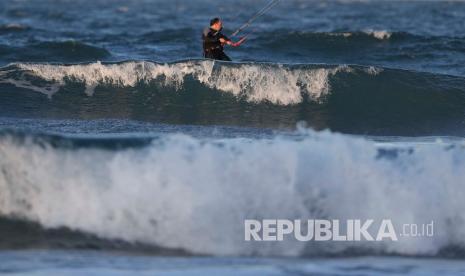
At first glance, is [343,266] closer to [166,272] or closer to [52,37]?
[166,272]

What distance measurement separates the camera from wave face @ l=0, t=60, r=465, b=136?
475 inches

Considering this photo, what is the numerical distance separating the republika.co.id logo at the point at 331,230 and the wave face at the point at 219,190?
58 millimetres

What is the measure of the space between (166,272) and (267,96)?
22.9 ft

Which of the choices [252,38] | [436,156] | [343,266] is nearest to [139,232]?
[343,266]

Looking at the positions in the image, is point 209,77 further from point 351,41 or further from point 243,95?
point 351,41

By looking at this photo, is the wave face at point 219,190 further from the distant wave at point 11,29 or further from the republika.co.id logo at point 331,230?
the distant wave at point 11,29

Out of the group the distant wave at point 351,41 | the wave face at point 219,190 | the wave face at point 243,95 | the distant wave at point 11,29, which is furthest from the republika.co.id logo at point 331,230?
the distant wave at point 11,29

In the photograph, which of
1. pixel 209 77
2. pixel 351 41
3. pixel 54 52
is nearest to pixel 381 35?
pixel 351 41

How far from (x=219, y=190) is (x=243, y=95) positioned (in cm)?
592

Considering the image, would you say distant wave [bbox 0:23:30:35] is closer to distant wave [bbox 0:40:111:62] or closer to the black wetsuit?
distant wave [bbox 0:40:111:62]

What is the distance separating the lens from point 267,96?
12805 mm

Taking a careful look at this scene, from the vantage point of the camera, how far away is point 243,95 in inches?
508

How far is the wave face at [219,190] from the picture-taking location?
22.5 feet

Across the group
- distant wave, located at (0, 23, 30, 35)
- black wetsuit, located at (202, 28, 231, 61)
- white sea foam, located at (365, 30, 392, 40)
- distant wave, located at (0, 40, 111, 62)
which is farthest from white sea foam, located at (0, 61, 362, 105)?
distant wave, located at (0, 23, 30, 35)
